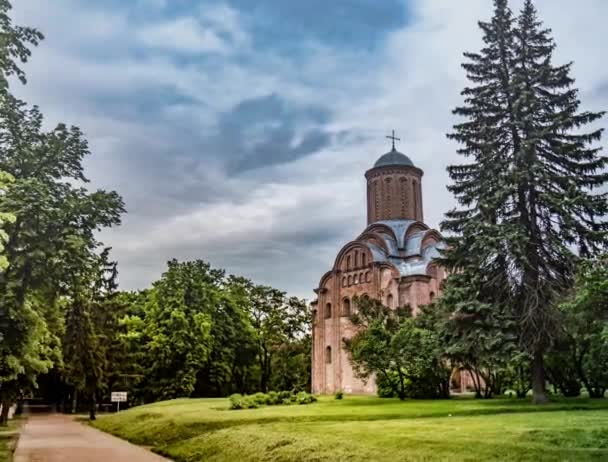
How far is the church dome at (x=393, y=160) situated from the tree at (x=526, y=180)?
25096 millimetres

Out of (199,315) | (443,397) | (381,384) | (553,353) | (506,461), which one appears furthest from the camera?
(199,315)

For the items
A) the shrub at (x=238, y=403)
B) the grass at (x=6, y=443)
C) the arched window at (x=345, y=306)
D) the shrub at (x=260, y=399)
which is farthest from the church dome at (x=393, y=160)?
the grass at (x=6, y=443)

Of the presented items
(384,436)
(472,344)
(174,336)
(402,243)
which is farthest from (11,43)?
(402,243)

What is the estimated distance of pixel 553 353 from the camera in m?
24.0

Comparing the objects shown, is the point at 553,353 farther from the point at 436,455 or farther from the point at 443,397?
the point at 436,455

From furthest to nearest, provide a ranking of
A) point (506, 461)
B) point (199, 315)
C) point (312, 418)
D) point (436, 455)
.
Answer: point (199, 315), point (312, 418), point (436, 455), point (506, 461)

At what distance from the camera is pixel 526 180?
2327 centimetres

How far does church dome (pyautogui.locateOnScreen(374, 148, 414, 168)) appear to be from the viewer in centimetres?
5091

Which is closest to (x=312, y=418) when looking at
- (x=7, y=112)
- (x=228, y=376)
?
(x=7, y=112)

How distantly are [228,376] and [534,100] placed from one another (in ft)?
104

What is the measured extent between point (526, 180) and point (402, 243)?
2495 cm

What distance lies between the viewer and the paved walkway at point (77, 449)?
1689cm

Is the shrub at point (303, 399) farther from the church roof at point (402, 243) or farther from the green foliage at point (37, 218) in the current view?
the church roof at point (402, 243)

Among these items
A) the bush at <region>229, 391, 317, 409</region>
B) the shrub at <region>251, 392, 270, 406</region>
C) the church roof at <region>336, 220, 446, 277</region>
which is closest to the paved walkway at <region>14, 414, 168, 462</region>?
the bush at <region>229, 391, 317, 409</region>
